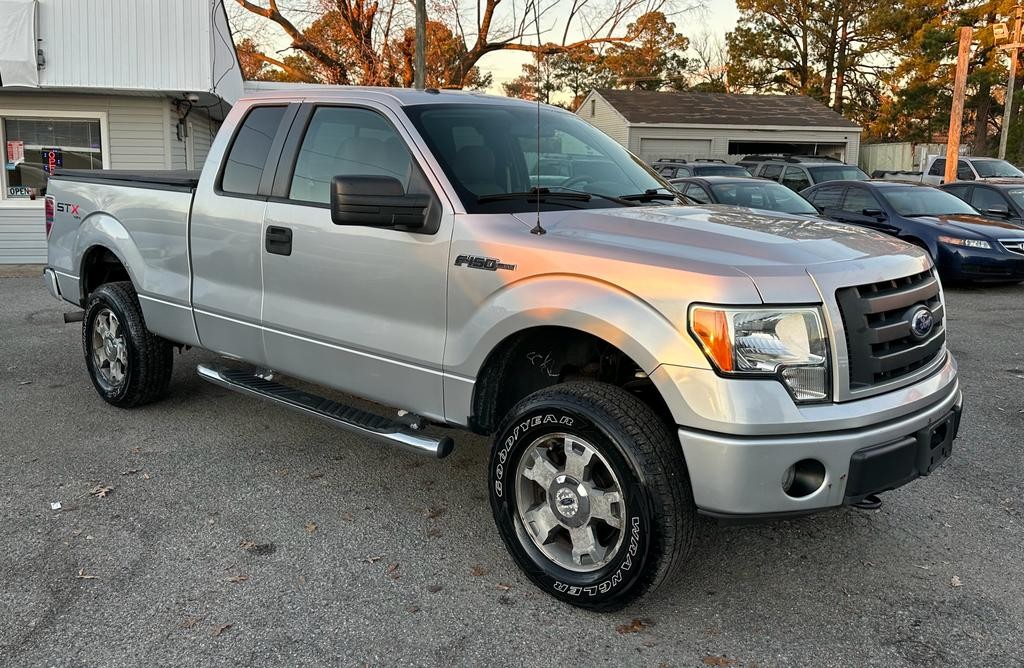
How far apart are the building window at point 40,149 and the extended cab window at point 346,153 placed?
37.0 ft

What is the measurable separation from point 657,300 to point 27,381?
215 inches

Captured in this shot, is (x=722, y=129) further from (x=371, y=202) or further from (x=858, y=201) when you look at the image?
(x=371, y=202)

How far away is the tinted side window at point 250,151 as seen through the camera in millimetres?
4680

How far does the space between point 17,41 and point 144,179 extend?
882 centimetres

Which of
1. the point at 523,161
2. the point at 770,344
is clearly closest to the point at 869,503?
the point at 770,344

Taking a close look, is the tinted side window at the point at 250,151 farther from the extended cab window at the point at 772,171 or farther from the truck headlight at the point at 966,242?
the extended cab window at the point at 772,171

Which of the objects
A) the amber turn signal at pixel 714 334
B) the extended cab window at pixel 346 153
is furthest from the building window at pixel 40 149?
the amber turn signal at pixel 714 334

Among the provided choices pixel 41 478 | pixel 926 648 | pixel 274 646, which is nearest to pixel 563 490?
pixel 274 646

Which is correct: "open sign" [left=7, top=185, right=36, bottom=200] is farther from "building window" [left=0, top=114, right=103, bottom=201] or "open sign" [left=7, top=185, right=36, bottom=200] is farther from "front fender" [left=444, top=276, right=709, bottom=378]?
"front fender" [left=444, top=276, right=709, bottom=378]

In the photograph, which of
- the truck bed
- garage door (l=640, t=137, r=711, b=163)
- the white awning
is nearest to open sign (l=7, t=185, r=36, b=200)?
the white awning

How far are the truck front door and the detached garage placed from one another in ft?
105

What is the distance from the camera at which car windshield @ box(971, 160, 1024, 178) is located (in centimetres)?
2284

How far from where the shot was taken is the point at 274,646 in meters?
3.09

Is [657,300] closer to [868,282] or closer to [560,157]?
[868,282]
